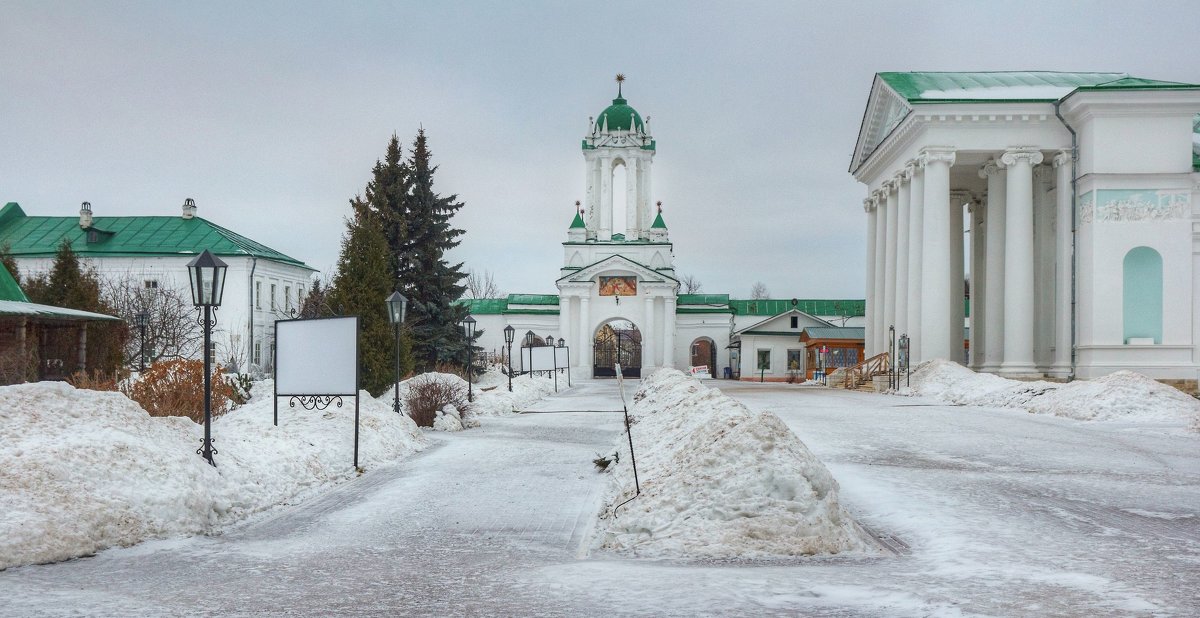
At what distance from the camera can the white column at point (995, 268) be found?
3416 centimetres

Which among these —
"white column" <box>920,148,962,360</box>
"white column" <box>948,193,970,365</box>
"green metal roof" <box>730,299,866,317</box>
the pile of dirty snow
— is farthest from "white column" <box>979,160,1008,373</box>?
"green metal roof" <box>730,299,866,317</box>

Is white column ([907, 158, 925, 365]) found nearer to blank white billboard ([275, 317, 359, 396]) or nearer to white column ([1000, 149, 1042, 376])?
white column ([1000, 149, 1042, 376])

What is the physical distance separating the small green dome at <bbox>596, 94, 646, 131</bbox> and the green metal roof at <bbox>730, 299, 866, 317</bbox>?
1684cm

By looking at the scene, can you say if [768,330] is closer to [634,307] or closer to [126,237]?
[634,307]

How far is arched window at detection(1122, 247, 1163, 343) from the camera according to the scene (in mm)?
30531

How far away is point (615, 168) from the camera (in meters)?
77.7

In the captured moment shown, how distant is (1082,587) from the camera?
5.52 metres

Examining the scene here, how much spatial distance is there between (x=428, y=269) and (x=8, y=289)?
1370cm

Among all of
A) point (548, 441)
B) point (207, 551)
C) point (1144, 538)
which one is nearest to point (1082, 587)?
point (1144, 538)

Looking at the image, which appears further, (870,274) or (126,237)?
(126,237)

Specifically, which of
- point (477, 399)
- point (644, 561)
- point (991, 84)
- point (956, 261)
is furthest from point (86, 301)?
point (956, 261)

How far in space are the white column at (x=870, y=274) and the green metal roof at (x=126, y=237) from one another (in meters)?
31.6

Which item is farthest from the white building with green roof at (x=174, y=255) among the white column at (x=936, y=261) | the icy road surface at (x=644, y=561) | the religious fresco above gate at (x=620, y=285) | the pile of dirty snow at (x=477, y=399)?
the icy road surface at (x=644, y=561)

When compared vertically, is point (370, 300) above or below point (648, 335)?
above
